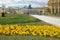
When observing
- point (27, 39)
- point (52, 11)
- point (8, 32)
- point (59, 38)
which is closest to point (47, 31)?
point (59, 38)

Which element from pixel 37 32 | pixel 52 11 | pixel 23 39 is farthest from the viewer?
pixel 52 11

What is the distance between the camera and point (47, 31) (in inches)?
236

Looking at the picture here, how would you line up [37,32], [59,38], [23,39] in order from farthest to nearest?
[37,32]
[59,38]
[23,39]

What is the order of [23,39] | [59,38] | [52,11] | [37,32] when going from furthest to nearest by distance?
1. [52,11]
2. [37,32]
3. [59,38]
4. [23,39]

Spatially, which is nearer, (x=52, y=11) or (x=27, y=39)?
(x=27, y=39)

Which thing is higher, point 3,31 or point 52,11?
point 3,31

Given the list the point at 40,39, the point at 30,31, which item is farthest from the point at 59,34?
the point at 40,39

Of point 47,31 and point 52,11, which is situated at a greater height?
point 47,31

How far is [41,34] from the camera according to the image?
5.64 metres

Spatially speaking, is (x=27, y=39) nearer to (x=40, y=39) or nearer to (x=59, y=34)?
(x=40, y=39)

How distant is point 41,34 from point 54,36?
320 millimetres

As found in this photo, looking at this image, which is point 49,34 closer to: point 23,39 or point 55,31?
point 55,31

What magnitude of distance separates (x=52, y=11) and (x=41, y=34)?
3282 centimetres

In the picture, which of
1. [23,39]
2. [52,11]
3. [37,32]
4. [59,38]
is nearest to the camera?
[23,39]
